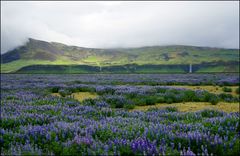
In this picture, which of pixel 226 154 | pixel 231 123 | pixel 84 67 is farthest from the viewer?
pixel 84 67

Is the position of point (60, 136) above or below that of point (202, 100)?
above

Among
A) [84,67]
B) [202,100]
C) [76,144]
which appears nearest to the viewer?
[76,144]

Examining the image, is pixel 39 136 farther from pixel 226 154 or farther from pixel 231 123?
pixel 231 123

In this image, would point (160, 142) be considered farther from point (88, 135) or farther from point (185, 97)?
point (185, 97)

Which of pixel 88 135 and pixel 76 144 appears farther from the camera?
pixel 88 135

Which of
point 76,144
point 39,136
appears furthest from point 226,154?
point 39,136

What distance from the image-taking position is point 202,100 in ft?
46.2

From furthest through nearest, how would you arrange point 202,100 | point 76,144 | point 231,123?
point 202,100 < point 231,123 < point 76,144

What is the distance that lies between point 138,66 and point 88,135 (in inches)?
6662

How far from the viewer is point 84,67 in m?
169

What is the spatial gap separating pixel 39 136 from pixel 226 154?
2969mm

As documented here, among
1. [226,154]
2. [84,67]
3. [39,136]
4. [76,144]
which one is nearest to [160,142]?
[226,154]

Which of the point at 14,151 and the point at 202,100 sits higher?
the point at 14,151

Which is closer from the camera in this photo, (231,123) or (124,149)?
(124,149)
